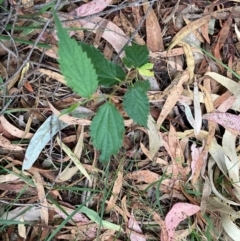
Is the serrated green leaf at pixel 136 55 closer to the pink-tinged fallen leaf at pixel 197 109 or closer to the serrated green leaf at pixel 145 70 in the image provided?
the serrated green leaf at pixel 145 70

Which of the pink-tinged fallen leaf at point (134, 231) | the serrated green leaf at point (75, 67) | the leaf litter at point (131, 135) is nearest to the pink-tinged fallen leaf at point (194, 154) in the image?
the leaf litter at point (131, 135)

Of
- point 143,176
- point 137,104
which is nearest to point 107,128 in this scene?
point 137,104

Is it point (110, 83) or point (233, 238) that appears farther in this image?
point (233, 238)

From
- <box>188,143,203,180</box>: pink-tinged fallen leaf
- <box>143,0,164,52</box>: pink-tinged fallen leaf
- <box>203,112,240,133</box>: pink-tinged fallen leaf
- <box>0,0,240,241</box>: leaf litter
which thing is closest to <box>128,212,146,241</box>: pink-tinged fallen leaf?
<box>0,0,240,241</box>: leaf litter

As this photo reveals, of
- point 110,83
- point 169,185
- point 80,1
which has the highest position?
point 80,1

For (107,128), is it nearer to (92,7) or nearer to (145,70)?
(145,70)

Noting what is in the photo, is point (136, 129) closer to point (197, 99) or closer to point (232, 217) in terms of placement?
point (197, 99)

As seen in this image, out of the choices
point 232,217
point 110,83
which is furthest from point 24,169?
point 232,217
